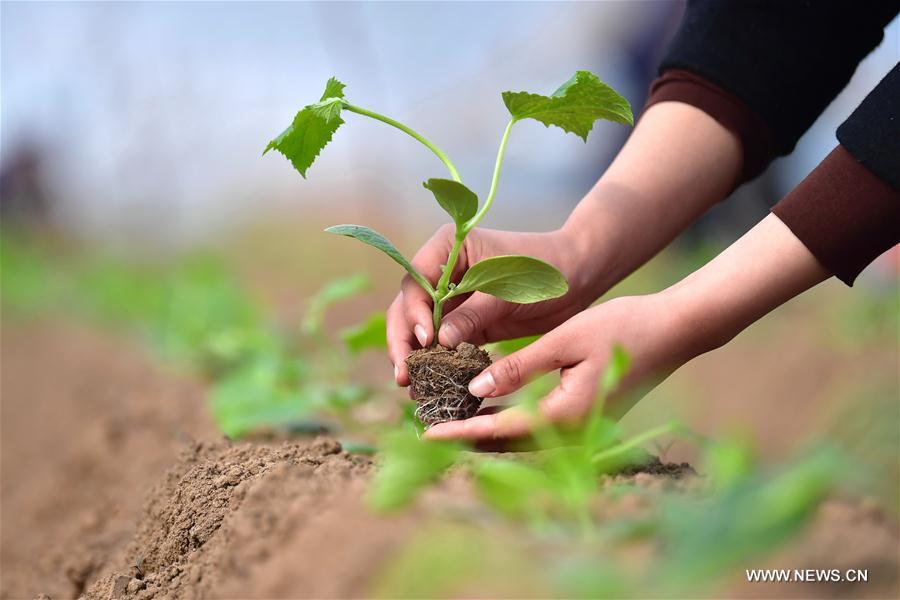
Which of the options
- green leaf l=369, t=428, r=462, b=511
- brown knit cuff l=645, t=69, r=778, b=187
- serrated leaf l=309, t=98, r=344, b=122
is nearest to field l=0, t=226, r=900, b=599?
green leaf l=369, t=428, r=462, b=511

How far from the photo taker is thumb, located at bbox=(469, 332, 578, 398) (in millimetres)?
1137

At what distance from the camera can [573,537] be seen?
0.73 m

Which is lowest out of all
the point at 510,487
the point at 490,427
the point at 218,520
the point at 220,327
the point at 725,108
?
the point at 510,487

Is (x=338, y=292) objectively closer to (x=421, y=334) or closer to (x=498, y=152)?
(x=421, y=334)

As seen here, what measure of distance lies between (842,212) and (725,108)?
17.8 inches

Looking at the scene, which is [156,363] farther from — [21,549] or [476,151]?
[476,151]

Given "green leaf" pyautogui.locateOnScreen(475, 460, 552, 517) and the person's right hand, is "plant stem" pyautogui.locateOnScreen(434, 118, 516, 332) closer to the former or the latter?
the person's right hand

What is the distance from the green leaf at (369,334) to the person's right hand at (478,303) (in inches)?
6.5

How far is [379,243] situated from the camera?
124cm

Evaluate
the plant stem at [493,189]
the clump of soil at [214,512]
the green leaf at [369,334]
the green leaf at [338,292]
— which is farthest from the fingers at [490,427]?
the green leaf at [338,292]

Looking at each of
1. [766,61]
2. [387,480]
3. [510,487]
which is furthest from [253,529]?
[766,61]

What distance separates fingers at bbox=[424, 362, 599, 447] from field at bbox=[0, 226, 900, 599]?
38mm

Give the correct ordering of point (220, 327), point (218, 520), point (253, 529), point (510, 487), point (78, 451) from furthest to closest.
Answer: point (220, 327) → point (78, 451) → point (218, 520) → point (253, 529) → point (510, 487)

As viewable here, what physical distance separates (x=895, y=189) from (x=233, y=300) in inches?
133
